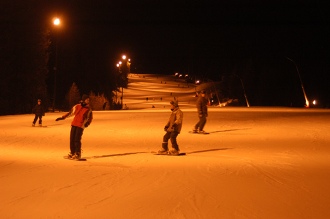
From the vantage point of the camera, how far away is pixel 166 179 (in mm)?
12008

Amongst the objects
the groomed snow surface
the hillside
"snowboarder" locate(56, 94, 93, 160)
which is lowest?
the groomed snow surface

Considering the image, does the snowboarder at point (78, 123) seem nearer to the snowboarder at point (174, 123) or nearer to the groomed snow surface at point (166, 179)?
the groomed snow surface at point (166, 179)

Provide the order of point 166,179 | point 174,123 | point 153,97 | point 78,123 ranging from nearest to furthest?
point 166,179 < point 78,123 < point 174,123 < point 153,97

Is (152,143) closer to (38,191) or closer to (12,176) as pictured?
(12,176)

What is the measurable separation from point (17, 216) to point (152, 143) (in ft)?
44.3

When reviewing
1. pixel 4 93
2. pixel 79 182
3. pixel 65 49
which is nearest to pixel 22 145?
pixel 79 182

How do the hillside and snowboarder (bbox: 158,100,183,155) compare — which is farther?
the hillside

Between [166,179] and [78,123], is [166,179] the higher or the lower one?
the lower one

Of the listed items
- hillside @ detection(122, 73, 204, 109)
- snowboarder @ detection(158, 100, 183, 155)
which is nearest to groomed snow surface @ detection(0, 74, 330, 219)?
snowboarder @ detection(158, 100, 183, 155)

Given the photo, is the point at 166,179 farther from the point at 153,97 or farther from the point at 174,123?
the point at 153,97

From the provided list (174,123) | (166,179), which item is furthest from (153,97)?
(166,179)

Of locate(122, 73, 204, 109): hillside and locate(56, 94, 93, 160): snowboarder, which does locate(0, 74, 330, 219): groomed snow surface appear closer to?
locate(56, 94, 93, 160): snowboarder

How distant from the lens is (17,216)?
823 cm

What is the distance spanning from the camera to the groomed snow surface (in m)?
8.73
